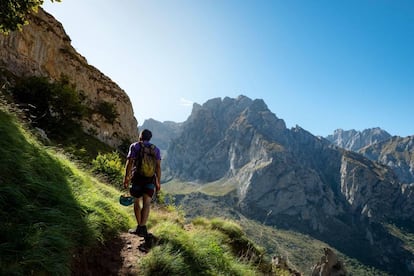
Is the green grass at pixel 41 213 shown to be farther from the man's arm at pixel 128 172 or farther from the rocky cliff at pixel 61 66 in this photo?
the rocky cliff at pixel 61 66

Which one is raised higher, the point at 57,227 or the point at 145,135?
the point at 145,135

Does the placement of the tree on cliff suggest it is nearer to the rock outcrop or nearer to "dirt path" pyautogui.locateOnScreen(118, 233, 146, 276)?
"dirt path" pyautogui.locateOnScreen(118, 233, 146, 276)

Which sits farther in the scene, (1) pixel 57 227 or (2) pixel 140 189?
(2) pixel 140 189

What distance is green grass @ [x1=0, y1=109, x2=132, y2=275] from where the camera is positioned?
173 inches

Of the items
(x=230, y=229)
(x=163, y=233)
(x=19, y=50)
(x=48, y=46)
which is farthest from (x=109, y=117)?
(x=163, y=233)

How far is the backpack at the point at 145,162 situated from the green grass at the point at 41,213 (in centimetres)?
132

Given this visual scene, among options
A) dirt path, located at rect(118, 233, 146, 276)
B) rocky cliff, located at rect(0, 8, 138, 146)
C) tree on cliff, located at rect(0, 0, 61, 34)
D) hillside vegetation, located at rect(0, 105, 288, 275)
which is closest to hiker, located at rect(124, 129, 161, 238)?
dirt path, located at rect(118, 233, 146, 276)

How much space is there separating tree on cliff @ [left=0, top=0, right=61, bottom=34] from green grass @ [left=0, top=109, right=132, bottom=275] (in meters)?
4.37

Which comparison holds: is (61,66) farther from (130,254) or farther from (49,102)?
(130,254)

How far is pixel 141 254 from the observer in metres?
6.59

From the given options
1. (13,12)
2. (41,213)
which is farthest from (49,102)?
(41,213)

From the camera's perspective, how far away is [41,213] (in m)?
5.45

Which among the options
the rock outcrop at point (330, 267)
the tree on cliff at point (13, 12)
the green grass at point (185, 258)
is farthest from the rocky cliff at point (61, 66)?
the rock outcrop at point (330, 267)

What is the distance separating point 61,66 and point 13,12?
146 ft
